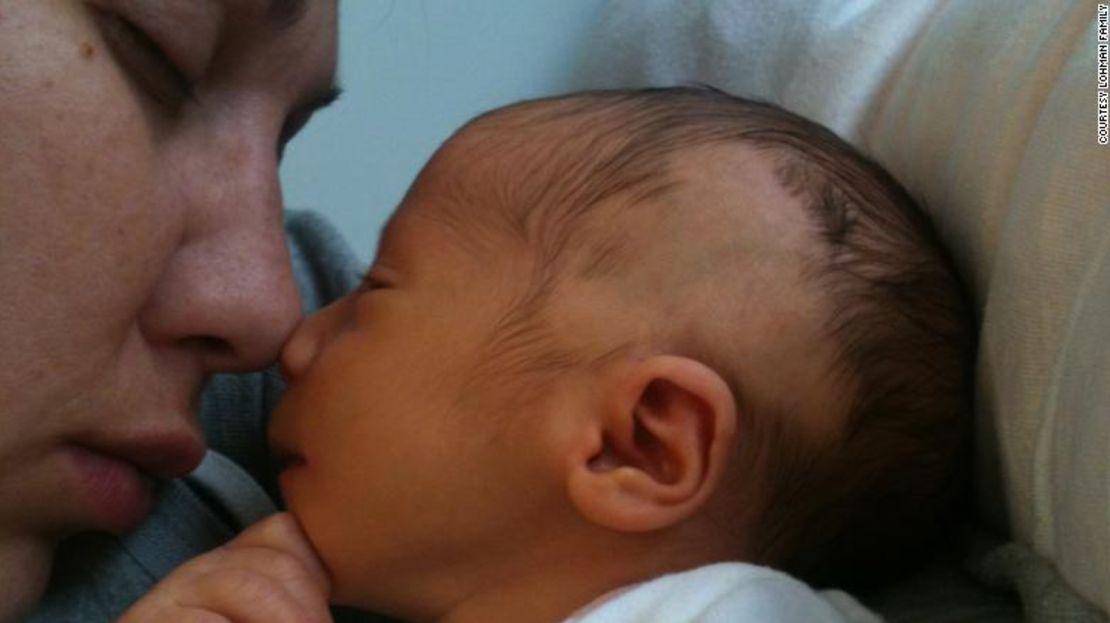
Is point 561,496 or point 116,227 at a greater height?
point 116,227

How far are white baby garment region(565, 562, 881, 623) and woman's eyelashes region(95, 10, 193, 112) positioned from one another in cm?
37

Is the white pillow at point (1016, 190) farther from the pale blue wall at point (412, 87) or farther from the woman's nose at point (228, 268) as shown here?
the pale blue wall at point (412, 87)

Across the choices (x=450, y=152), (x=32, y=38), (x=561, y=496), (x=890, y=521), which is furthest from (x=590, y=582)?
(x=32, y=38)

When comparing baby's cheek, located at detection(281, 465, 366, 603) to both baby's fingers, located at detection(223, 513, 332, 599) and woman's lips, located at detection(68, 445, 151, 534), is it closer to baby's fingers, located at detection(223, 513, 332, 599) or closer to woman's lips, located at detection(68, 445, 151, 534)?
baby's fingers, located at detection(223, 513, 332, 599)

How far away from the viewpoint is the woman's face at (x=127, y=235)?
0.66m

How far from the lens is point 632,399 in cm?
68

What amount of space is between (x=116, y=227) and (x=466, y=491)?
238mm

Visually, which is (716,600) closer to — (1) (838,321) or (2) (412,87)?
(1) (838,321)

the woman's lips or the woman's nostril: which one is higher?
the woman's nostril

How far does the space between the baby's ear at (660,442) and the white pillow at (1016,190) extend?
0.16 metres

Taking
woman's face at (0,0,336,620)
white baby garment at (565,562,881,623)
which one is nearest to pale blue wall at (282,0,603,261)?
woman's face at (0,0,336,620)

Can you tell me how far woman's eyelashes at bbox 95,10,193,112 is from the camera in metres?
0.69

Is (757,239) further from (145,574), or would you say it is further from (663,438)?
(145,574)

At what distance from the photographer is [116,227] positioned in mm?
693
